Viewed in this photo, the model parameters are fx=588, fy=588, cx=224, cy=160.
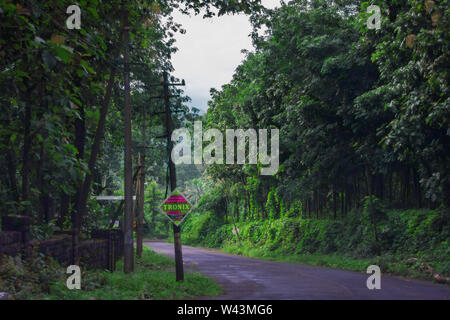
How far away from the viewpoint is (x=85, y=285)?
1323 centimetres

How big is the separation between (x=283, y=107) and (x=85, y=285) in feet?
73.4

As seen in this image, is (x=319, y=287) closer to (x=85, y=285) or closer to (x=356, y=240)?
(x=85, y=285)

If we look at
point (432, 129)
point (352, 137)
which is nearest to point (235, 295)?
point (432, 129)

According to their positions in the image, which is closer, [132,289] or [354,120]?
[132,289]

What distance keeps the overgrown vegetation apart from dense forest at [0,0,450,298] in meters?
2.15

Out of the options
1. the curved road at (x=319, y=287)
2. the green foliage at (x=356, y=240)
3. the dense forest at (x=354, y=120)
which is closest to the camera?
the curved road at (x=319, y=287)

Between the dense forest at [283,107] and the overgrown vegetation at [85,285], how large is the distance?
2.15 meters

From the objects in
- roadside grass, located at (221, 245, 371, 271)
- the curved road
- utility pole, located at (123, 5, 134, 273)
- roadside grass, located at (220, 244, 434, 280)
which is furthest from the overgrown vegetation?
roadside grass, located at (221, 245, 371, 271)

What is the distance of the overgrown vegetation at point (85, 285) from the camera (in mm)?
10969

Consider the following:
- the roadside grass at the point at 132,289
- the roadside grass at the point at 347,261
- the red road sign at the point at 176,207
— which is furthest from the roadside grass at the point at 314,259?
the red road sign at the point at 176,207

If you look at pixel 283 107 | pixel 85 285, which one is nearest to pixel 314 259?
pixel 283 107

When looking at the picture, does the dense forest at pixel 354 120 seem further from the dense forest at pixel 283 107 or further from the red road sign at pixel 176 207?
the red road sign at pixel 176 207

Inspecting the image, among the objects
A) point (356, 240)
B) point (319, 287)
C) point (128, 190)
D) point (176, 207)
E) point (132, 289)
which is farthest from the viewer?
point (356, 240)

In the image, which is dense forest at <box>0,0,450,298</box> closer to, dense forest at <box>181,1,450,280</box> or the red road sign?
dense forest at <box>181,1,450,280</box>
